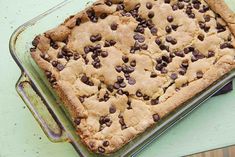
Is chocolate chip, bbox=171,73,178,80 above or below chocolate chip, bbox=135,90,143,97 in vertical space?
above

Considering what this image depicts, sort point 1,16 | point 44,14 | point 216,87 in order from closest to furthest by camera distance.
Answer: point 216,87 < point 44,14 < point 1,16

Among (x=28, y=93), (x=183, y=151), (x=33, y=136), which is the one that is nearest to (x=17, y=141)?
(x=33, y=136)

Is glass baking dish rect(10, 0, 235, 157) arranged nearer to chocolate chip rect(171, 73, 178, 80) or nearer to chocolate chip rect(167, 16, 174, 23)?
A: chocolate chip rect(171, 73, 178, 80)

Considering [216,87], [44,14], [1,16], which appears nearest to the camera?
[216,87]

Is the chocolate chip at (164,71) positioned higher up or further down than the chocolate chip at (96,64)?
further down

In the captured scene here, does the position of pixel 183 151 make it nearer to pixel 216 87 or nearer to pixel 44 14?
pixel 216 87

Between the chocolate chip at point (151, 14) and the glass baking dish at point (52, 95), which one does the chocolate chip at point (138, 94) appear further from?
the chocolate chip at point (151, 14)

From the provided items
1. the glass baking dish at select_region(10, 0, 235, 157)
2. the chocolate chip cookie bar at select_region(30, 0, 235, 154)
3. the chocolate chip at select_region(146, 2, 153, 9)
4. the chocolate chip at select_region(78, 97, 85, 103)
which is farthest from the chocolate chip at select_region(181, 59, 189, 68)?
the chocolate chip at select_region(78, 97, 85, 103)

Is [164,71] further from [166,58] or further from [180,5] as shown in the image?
[180,5]

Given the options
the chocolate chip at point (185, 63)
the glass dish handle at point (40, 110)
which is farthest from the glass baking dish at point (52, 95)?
the chocolate chip at point (185, 63)
